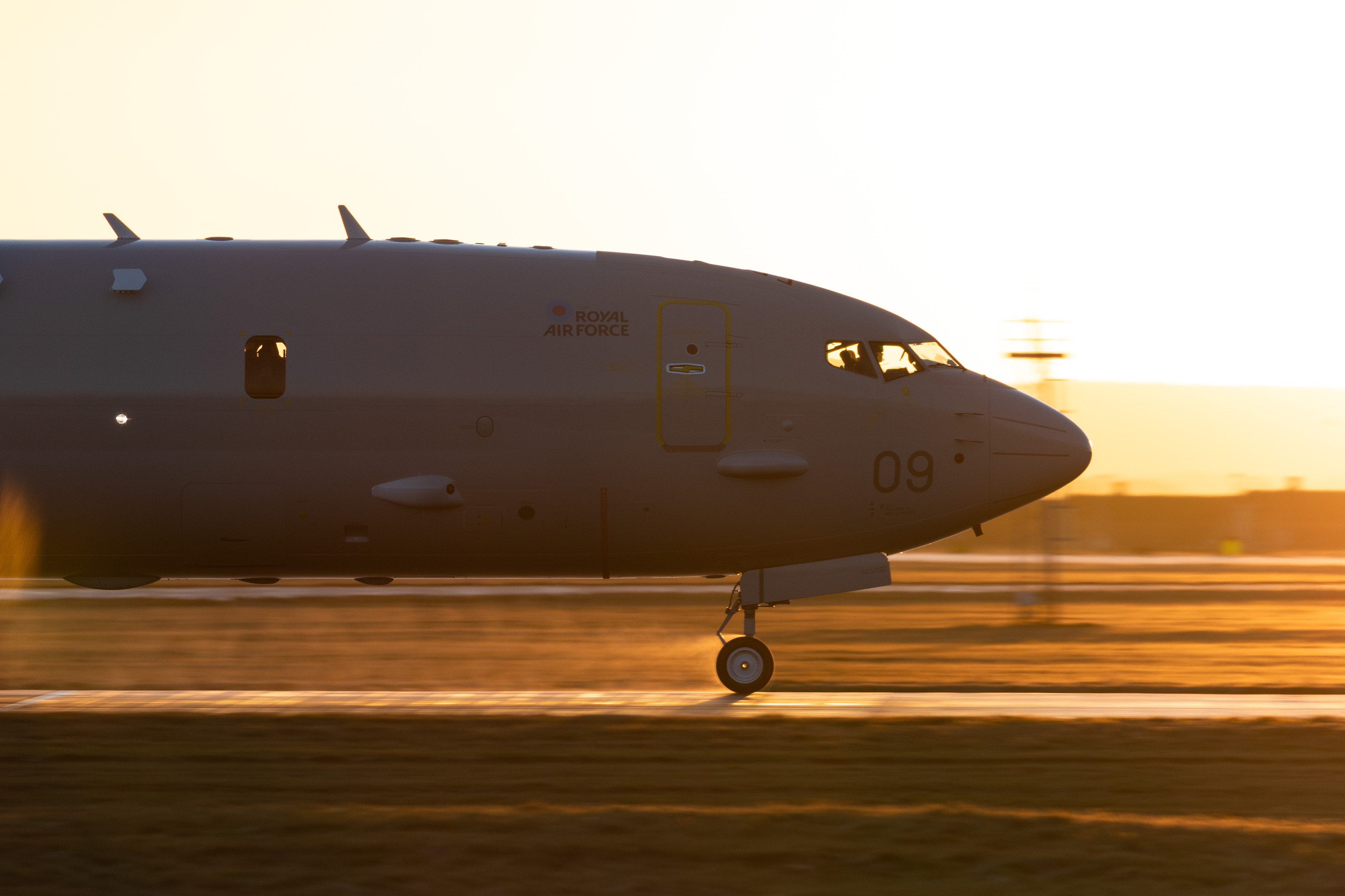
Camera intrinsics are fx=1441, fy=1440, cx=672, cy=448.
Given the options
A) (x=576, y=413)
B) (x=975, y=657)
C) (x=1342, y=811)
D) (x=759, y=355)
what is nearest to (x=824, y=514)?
(x=759, y=355)

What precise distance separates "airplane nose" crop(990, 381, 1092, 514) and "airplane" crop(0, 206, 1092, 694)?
0.03 meters

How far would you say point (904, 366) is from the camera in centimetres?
1666

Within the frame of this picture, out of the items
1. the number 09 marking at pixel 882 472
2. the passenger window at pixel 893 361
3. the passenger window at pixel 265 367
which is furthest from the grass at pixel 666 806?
the passenger window at pixel 893 361

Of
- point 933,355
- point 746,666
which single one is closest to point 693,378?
point 933,355

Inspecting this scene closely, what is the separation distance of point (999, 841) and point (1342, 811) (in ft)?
10.4

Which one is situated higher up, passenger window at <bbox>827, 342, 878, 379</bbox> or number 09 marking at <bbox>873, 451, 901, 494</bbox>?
passenger window at <bbox>827, 342, 878, 379</bbox>

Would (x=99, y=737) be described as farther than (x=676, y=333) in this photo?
No

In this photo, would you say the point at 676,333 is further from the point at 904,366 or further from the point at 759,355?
the point at 904,366

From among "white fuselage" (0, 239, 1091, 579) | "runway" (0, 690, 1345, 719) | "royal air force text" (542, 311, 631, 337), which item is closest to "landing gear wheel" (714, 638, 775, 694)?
"runway" (0, 690, 1345, 719)

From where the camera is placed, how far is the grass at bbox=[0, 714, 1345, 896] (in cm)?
902

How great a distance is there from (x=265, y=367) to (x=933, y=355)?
24.9 ft

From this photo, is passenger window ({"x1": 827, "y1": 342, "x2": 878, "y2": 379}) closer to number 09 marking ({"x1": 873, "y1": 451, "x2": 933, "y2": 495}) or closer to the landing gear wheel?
number 09 marking ({"x1": 873, "y1": 451, "x2": 933, "y2": 495})

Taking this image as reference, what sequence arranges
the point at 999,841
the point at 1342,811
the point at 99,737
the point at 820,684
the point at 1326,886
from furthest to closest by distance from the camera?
the point at 820,684 < the point at 99,737 < the point at 1342,811 < the point at 999,841 < the point at 1326,886

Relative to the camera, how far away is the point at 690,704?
653 inches
